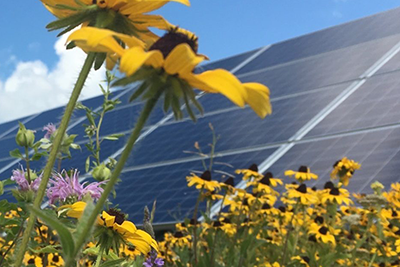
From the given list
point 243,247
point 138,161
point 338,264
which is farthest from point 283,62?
point 243,247

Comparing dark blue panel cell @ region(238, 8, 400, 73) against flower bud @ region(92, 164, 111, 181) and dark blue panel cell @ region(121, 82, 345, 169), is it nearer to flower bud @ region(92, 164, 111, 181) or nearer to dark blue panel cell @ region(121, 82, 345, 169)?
dark blue panel cell @ region(121, 82, 345, 169)

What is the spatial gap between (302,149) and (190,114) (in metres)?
7.08

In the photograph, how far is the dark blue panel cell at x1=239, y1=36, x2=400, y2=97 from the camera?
33.7 feet

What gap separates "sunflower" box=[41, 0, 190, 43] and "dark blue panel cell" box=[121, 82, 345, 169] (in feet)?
24.8

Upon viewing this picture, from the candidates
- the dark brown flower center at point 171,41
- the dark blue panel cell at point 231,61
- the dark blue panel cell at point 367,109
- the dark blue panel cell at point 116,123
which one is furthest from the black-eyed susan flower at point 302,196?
the dark blue panel cell at point 231,61

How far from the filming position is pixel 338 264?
12.9 ft

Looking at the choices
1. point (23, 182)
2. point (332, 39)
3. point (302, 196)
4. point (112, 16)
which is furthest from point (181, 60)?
point (332, 39)

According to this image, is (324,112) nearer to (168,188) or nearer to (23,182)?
(168,188)

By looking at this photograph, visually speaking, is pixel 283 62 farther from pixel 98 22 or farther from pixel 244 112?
pixel 98 22

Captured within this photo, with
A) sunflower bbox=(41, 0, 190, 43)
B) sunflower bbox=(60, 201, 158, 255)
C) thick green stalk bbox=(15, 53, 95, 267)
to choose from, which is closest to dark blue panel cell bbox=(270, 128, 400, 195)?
sunflower bbox=(60, 201, 158, 255)

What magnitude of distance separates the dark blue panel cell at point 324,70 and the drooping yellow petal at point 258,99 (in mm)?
9573

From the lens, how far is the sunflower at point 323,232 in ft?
12.0

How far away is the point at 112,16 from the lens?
849 millimetres

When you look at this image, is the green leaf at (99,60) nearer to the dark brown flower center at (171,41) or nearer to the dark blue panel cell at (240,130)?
the dark brown flower center at (171,41)
